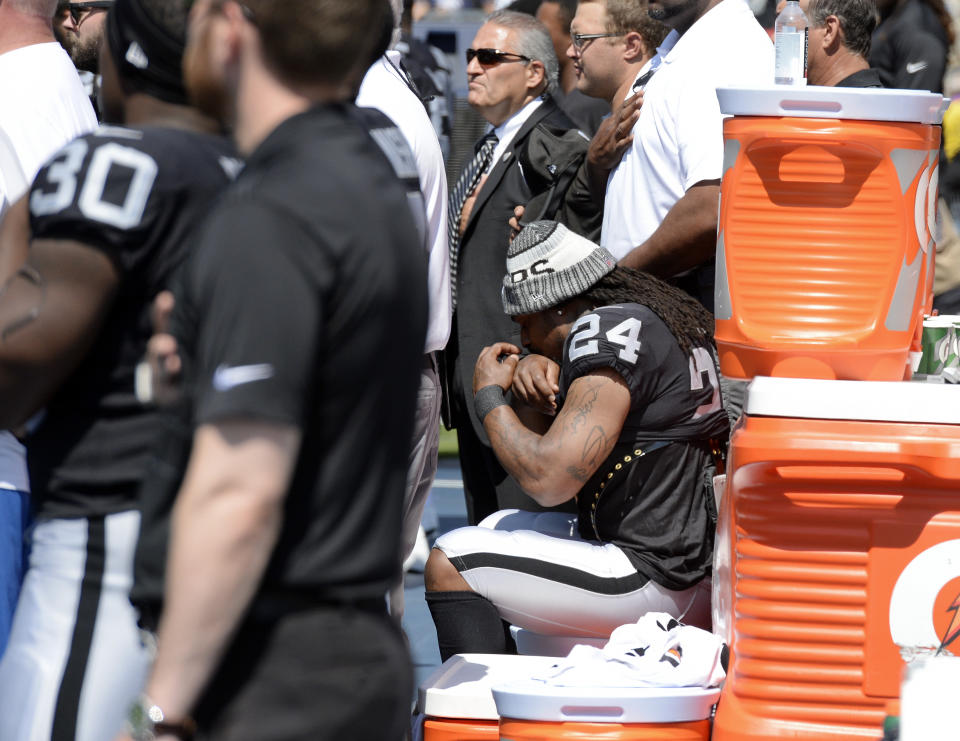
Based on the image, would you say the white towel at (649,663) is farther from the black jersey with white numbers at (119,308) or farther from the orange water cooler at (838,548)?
the black jersey with white numbers at (119,308)

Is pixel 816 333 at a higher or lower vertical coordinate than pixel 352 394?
lower

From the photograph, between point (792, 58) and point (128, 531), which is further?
point (792, 58)

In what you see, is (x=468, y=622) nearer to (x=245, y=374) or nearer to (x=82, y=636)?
(x=82, y=636)

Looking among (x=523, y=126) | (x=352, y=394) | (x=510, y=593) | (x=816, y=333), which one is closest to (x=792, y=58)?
(x=816, y=333)

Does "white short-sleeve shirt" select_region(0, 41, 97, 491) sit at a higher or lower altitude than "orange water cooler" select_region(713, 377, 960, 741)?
higher

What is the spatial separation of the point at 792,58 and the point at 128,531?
1.84m

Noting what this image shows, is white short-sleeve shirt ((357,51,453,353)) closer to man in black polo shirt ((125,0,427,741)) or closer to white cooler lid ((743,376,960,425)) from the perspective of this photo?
white cooler lid ((743,376,960,425))

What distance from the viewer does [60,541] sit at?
1.78 m

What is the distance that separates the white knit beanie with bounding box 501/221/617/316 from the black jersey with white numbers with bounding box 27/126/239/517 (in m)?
1.70

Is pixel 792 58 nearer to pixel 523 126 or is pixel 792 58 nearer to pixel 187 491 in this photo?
pixel 187 491

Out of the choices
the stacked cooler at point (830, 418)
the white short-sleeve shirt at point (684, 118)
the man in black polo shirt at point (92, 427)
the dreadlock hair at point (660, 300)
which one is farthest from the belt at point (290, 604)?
the white short-sleeve shirt at point (684, 118)

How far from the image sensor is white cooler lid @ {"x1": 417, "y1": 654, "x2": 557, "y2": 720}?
9.73 ft

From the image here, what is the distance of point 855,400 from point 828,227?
41 cm

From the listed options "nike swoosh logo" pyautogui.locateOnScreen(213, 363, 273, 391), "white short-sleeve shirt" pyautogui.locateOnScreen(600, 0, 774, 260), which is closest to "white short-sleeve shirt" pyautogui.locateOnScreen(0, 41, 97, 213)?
"nike swoosh logo" pyautogui.locateOnScreen(213, 363, 273, 391)
